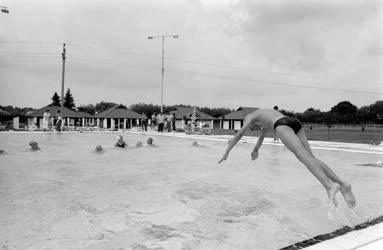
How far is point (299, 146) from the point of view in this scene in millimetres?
4887

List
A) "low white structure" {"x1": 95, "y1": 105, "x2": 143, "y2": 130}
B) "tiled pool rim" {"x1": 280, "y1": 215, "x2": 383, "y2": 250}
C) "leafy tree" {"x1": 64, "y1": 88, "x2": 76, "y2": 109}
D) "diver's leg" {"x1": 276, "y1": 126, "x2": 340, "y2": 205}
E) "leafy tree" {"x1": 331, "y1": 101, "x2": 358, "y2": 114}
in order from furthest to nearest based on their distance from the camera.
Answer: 1. "leafy tree" {"x1": 331, "y1": 101, "x2": 358, "y2": 114}
2. "leafy tree" {"x1": 64, "y1": 88, "x2": 76, "y2": 109}
3. "low white structure" {"x1": 95, "y1": 105, "x2": 143, "y2": 130}
4. "diver's leg" {"x1": 276, "y1": 126, "x2": 340, "y2": 205}
5. "tiled pool rim" {"x1": 280, "y1": 215, "x2": 383, "y2": 250}

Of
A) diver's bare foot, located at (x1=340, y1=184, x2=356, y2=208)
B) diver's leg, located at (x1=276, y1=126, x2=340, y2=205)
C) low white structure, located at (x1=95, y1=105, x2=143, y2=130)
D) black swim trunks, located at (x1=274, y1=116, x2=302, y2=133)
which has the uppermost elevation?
low white structure, located at (x1=95, y1=105, x2=143, y2=130)

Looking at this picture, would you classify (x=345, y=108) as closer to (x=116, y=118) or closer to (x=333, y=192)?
(x=116, y=118)

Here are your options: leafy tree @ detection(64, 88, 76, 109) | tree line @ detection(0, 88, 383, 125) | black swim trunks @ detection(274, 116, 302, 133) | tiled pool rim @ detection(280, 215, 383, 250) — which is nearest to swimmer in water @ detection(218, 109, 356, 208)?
black swim trunks @ detection(274, 116, 302, 133)

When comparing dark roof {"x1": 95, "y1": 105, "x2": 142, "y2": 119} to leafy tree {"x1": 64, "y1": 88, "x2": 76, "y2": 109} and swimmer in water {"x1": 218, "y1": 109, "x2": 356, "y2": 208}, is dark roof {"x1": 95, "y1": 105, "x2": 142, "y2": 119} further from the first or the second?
swimmer in water {"x1": 218, "y1": 109, "x2": 356, "y2": 208}

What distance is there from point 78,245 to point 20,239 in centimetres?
74

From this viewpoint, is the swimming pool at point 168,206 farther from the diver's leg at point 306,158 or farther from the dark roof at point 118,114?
the dark roof at point 118,114

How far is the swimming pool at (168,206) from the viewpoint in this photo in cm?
464

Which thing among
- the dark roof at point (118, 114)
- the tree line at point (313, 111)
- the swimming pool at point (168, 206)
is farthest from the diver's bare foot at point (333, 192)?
the tree line at point (313, 111)

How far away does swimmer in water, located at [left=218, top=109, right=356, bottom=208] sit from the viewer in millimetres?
4715

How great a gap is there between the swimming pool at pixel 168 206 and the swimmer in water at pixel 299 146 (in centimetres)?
65

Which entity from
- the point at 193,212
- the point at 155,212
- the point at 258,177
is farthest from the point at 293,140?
the point at 258,177

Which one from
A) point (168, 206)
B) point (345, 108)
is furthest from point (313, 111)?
point (168, 206)

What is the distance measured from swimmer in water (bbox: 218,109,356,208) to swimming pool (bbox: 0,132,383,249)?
0.65 meters
